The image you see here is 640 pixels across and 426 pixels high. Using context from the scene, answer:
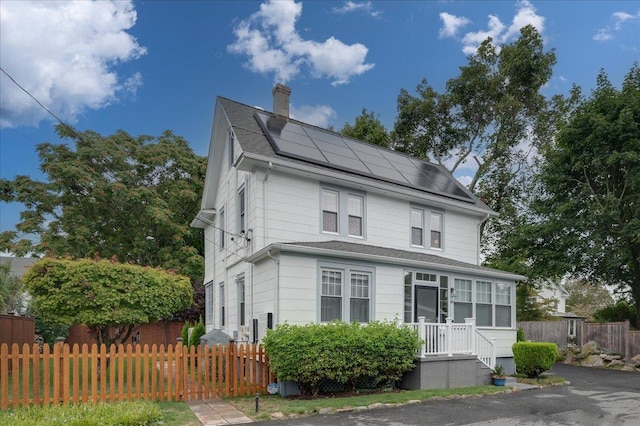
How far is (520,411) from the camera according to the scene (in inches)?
386

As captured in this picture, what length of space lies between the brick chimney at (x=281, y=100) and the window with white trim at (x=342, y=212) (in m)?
4.28

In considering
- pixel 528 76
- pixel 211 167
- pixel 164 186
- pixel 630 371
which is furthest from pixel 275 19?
pixel 630 371

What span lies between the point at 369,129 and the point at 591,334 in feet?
56.7

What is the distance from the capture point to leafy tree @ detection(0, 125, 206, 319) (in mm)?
25078

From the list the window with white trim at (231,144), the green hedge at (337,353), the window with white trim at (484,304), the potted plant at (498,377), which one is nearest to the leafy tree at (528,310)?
the window with white trim at (484,304)

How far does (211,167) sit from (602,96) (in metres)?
18.0

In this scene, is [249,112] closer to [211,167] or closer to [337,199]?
[211,167]

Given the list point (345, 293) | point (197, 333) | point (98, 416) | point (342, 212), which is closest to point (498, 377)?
point (345, 293)

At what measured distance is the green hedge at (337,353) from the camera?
10258 millimetres

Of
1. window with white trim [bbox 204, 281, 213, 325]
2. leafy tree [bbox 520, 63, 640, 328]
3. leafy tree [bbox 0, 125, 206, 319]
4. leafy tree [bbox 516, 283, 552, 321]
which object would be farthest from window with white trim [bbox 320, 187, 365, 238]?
leafy tree [bbox 516, 283, 552, 321]

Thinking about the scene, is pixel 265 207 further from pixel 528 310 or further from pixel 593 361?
pixel 528 310

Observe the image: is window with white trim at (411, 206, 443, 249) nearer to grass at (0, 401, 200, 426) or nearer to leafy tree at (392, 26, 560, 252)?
grass at (0, 401, 200, 426)

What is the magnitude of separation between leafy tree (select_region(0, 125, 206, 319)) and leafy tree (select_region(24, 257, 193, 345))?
13.2 m

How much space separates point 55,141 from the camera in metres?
26.3
